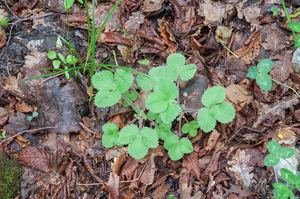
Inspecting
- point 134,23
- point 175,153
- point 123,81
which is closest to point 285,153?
point 175,153

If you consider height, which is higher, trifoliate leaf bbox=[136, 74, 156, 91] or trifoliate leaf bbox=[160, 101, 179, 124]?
trifoliate leaf bbox=[136, 74, 156, 91]

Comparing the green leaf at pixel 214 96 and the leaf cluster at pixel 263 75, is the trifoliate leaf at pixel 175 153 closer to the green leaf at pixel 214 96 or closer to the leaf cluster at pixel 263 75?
the green leaf at pixel 214 96

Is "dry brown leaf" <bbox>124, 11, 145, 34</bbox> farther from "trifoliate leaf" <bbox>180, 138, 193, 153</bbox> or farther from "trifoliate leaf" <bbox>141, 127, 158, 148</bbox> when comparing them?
"trifoliate leaf" <bbox>180, 138, 193, 153</bbox>

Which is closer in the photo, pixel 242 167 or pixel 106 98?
pixel 106 98

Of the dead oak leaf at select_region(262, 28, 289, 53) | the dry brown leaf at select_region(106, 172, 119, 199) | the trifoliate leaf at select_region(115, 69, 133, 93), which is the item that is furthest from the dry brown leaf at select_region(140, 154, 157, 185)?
the dead oak leaf at select_region(262, 28, 289, 53)

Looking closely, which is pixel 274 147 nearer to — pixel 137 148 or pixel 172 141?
pixel 172 141

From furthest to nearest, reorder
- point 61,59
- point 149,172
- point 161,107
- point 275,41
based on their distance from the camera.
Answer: point 275,41 → point 61,59 → point 149,172 → point 161,107

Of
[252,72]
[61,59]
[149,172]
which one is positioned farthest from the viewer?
[61,59]
